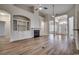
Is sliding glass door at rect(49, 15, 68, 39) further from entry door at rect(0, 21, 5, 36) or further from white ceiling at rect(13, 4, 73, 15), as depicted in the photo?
entry door at rect(0, 21, 5, 36)

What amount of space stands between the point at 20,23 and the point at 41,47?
70cm

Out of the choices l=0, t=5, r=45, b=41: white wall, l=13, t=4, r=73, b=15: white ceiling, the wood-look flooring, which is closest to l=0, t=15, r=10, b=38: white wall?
l=0, t=5, r=45, b=41: white wall

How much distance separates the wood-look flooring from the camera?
2.25 m

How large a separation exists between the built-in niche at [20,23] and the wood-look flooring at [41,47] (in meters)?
0.28

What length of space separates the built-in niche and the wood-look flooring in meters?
0.28

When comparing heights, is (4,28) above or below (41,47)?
above

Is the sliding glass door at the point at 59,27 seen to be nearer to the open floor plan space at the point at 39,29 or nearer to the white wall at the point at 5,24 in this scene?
the open floor plan space at the point at 39,29

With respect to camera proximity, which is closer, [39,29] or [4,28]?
[4,28]

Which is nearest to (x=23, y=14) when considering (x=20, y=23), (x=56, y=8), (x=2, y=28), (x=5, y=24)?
(x=20, y=23)

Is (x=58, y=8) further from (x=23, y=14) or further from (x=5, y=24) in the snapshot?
(x=5, y=24)

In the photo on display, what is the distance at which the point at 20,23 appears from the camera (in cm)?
238
